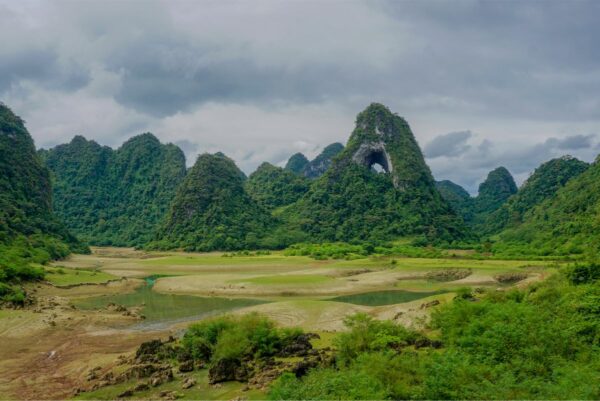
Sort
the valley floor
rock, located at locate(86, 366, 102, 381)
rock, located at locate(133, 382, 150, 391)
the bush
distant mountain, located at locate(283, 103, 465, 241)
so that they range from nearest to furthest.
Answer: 1. rock, located at locate(133, 382, 150, 391)
2. rock, located at locate(86, 366, 102, 381)
3. the valley floor
4. the bush
5. distant mountain, located at locate(283, 103, 465, 241)

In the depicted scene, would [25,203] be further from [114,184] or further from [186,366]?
[114,184]

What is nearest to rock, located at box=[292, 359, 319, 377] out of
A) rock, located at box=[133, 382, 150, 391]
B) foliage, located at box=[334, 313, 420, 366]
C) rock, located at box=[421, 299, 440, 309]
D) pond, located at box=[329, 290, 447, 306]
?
foliage, located at box=[334, 313, 420, 366]

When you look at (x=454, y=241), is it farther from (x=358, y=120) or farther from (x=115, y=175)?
(x=115, y=175)

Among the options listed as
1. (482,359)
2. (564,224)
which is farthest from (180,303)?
(564,224)

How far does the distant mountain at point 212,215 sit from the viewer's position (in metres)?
107

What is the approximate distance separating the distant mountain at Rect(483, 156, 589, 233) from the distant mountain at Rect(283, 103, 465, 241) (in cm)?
1779

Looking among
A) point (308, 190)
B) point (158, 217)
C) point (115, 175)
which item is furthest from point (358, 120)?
point (115, 175)

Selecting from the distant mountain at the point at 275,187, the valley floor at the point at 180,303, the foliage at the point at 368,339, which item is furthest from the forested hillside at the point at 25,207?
→ the distant mountain at the point at 275,187

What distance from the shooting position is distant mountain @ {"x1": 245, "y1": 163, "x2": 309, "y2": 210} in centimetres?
15025

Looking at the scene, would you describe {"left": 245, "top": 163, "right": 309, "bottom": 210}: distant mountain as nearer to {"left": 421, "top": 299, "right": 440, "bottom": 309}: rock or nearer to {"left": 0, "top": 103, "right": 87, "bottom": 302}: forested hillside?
{"left": 0, "top": 103, "right": 87, "bottom": 302}: forested hillside

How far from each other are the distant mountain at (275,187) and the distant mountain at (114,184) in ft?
87.8

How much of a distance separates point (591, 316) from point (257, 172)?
159134 mm

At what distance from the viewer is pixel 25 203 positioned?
81.1 meters

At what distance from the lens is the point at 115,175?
173 meters
